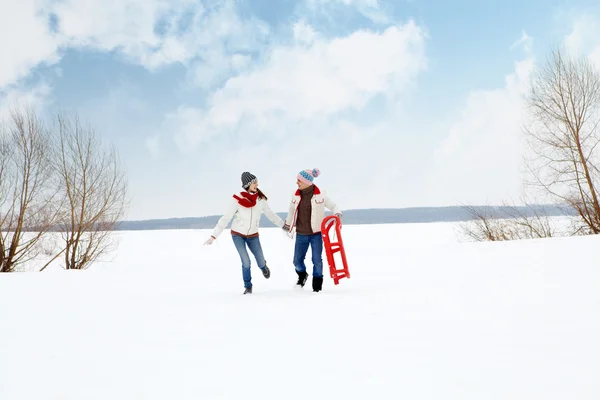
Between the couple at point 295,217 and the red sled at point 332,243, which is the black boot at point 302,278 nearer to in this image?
the couple at point 295,217

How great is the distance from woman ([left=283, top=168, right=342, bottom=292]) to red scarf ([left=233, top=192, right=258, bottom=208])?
0.59 m

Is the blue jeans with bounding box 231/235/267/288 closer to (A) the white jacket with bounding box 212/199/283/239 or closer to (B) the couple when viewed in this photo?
(B) the couple

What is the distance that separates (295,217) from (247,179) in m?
0.93

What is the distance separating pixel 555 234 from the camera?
628 inches

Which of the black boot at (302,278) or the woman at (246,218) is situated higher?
the woman at (246,218)

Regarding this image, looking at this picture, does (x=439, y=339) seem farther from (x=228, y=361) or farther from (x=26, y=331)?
(x=26, y=331)

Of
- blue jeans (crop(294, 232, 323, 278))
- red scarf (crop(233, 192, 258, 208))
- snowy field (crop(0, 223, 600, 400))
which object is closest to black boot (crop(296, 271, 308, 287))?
snowy field (crop(0, 223, 600, 400))

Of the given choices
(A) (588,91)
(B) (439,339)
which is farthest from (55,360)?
(A) (588,91)

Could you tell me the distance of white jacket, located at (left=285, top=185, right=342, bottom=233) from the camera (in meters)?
5.86

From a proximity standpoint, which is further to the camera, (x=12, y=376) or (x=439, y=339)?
(x=439, y=339)

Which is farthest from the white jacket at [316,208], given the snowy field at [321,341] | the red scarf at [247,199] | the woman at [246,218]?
the snowy field at [321,341]

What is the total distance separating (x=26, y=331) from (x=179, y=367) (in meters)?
2.28

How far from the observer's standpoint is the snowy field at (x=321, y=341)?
7.66ft

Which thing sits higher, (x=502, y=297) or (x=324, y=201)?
(x=324, y=201)
